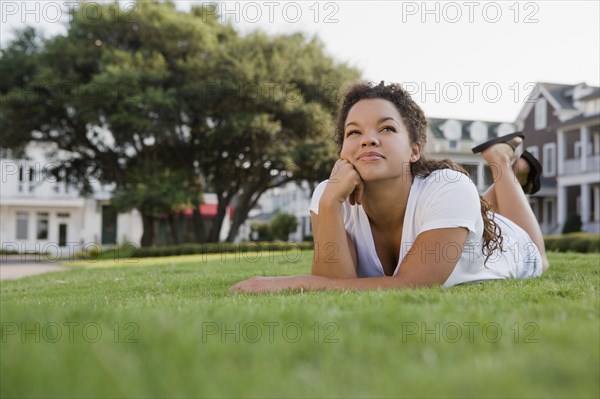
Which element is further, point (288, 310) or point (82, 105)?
point (82, 105)

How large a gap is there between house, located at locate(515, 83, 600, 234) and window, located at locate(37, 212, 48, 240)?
32.0m

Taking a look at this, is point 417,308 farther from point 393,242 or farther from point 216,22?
point 216,22

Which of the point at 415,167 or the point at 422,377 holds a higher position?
the point at 415,167

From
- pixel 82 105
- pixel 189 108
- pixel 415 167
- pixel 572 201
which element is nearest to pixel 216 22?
pixel 189 108

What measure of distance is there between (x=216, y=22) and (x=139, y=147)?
6.84 m

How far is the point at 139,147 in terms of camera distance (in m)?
28.5

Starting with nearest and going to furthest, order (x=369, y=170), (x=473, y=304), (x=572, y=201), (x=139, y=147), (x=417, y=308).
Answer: (x=417, y=308) < (x=473, y=304) < (x=369, y=170) < (x=139, y=147) < (x=572, y=201)

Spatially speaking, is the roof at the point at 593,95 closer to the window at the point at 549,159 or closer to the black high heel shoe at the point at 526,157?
the window at the point at 549,159

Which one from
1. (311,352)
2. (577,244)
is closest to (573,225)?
(577,244)

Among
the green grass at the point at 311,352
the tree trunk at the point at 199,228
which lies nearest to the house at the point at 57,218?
the tree trunk at the point at 199,228

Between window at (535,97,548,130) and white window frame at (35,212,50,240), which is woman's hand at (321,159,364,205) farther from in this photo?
white window frame at (35,212,50,240)

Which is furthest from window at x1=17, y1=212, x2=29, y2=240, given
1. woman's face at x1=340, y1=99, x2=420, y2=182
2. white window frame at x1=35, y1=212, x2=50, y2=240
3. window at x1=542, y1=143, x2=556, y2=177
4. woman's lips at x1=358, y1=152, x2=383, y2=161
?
woman's lips at x1=358, y1=152, x2=383, y2=161

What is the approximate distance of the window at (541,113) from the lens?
36.7 metres

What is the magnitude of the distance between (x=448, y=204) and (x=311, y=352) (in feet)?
7.85
